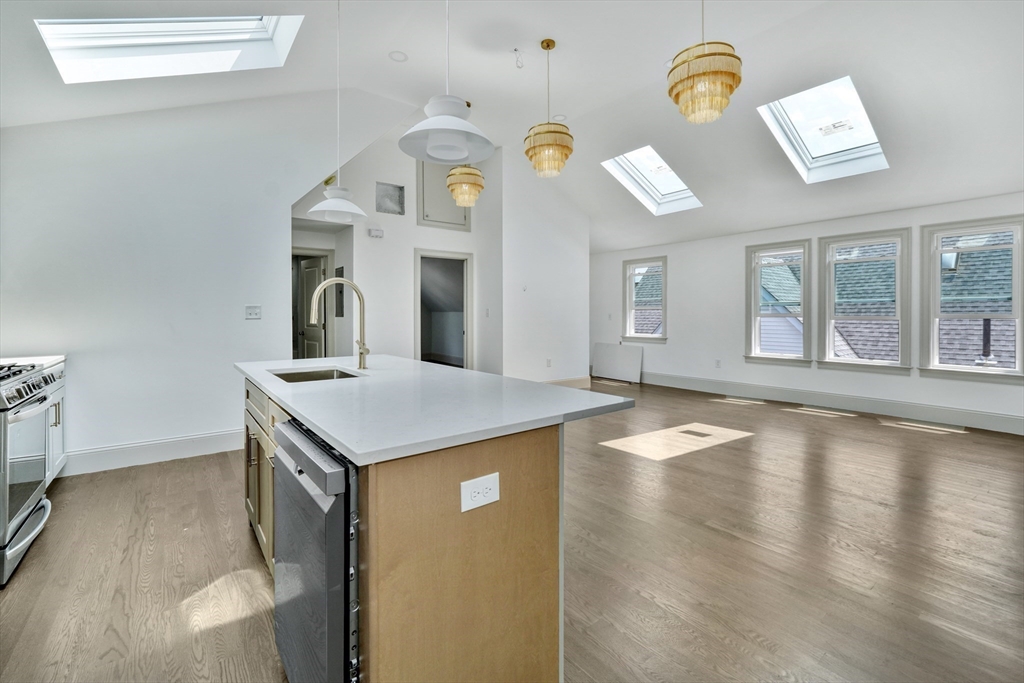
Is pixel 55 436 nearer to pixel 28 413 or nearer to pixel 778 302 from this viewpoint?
pixel 28 413

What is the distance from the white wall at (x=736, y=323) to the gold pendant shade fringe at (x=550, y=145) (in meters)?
4.33

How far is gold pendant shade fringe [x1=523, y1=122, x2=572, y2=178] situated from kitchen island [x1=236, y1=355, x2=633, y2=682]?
2501 mm

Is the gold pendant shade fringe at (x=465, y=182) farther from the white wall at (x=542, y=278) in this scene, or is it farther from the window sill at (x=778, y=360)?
the window sill at (x=778, y=360)

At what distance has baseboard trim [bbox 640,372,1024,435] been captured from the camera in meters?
4.75

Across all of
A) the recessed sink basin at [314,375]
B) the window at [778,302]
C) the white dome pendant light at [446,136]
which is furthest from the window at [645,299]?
the white dome pendant light at [446,136]

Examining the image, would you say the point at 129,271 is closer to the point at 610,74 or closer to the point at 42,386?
the point at 42,386

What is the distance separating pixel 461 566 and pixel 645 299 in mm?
7590

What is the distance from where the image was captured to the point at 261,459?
204cm

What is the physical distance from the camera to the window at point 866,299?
5371mm

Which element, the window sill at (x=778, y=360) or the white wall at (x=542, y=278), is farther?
the white wall at (x=542, y=278)

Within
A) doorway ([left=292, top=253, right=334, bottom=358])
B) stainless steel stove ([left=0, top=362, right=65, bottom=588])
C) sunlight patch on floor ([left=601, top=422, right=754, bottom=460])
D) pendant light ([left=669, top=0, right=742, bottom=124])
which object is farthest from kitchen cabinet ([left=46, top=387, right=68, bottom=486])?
pendant light ([left=669, top=0, right=742, bottom=124])

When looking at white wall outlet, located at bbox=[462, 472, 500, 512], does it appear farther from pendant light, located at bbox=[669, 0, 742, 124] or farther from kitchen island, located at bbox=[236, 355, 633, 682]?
pendant light, located at bbox=[669, 0, 742, 124]

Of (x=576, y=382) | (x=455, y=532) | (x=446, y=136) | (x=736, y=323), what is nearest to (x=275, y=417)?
(x=455, y=532)

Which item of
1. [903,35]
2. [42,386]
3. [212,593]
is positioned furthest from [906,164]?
[42,386]
